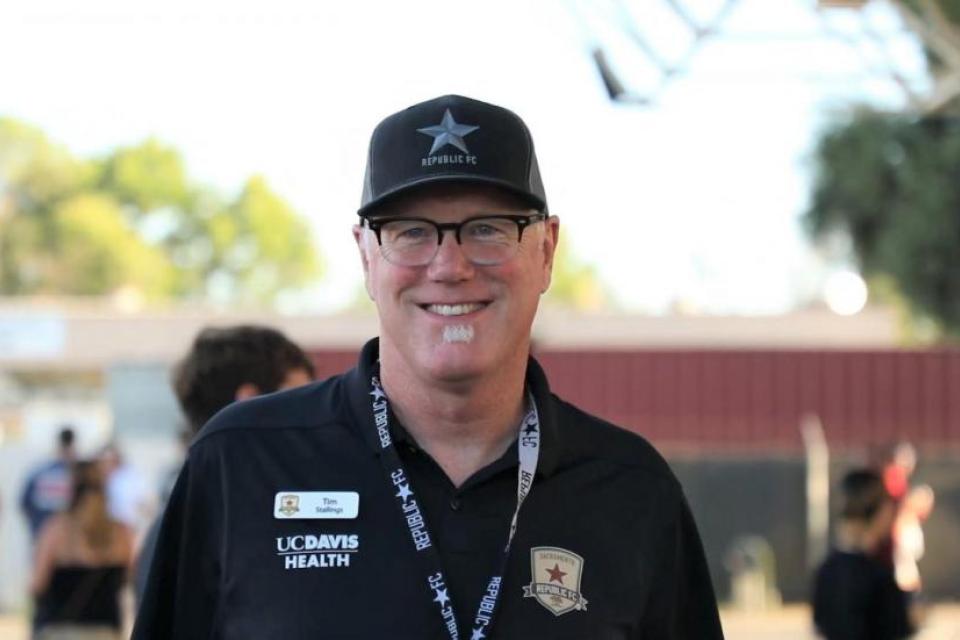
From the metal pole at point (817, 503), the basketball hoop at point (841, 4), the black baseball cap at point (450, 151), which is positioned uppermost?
the basketball hoop at point (841, 4)

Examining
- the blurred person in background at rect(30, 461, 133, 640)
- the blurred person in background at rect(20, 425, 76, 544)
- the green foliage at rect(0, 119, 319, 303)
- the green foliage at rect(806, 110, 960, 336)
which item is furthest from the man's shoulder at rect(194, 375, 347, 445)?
the green foliage at rect(0, 119, 319, 303)

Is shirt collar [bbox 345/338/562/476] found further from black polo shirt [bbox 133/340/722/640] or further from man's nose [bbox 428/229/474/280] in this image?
man's nose [bbox 428/229/474/280]

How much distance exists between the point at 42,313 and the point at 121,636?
92.6 feet

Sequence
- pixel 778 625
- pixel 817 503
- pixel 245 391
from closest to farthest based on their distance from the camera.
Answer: pixel 245 391, pixel 778 625, pixel 817 503

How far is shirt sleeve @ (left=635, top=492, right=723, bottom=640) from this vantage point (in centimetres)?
299

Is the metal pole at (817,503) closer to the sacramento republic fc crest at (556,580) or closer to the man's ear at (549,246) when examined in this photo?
the man's ear at (549,246)

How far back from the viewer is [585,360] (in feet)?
80.6

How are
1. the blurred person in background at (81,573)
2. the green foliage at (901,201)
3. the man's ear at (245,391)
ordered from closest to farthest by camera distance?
the man's ear at (245,391), the blurred person in background at (81,573), the green foliage at (901,201)

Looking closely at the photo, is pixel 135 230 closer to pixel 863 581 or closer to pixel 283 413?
pixel 863 581

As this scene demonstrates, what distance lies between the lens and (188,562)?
2.86m

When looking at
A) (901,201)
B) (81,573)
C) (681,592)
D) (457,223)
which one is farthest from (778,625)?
(457,223)

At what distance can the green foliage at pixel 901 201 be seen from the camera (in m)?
27.0

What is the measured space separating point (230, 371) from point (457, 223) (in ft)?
6.70

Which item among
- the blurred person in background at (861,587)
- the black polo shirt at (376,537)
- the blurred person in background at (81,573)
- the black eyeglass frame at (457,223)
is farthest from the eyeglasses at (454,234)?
the blurred person in background at (81,573)
